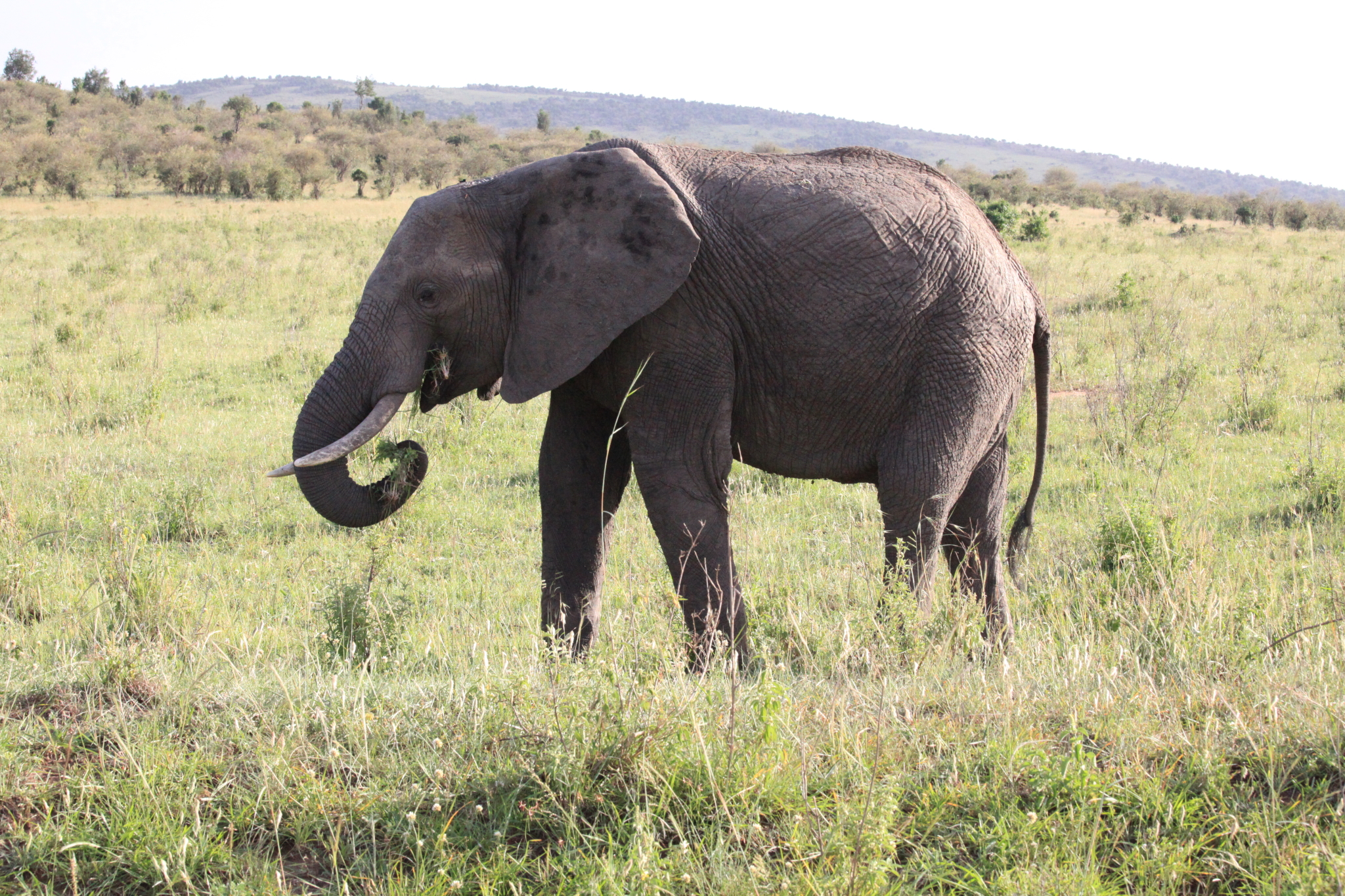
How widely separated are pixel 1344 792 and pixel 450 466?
24.8 feet

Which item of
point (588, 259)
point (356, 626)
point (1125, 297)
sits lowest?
point (356, 626)

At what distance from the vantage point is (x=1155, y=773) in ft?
10.4

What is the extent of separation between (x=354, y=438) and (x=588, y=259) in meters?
1.27

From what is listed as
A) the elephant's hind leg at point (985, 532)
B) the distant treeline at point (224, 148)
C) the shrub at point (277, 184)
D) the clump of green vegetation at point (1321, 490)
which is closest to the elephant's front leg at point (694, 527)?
the elephant's hind leg at point (985, 532)

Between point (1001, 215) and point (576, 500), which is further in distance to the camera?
point (1001, 215)

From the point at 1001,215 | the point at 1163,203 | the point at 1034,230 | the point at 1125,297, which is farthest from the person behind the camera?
the point at 1163,203

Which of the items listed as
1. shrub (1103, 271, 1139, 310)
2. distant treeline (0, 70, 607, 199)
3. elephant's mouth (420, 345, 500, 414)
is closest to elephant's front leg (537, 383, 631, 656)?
elephant's mouth (420, 345, 500, 414)

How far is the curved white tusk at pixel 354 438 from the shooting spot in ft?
14.7

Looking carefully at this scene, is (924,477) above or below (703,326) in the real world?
below

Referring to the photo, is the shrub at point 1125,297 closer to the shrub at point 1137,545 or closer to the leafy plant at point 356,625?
the shrub at point 1137,545

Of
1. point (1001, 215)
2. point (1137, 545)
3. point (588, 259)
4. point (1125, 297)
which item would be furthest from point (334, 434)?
point (1001, 215)

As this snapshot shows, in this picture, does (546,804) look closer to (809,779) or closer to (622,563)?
(809,779)

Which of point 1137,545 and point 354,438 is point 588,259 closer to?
point 354,438

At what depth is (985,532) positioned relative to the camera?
5.53 m
